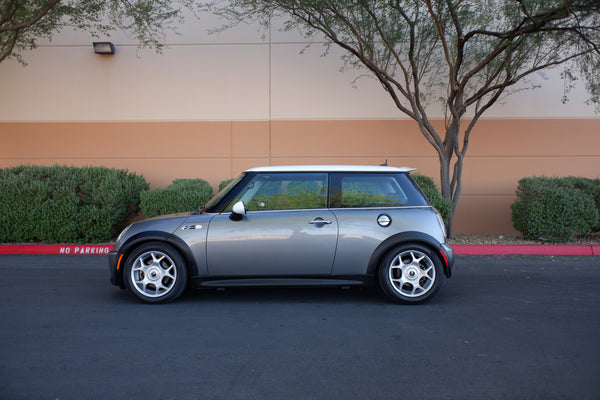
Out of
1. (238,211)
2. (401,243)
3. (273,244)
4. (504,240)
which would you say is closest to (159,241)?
(238,211)

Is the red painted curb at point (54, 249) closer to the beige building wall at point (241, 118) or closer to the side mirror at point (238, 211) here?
the beige building wall at point (241, 118)

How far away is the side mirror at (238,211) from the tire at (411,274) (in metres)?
1.62

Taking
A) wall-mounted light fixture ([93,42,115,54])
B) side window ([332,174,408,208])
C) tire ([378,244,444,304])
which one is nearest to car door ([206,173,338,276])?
side window ([332,174,408,208])

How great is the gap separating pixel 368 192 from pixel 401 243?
0.69 m

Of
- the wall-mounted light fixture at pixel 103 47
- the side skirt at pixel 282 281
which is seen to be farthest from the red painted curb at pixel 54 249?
the wall-mounted light fixture at pixel 103 47

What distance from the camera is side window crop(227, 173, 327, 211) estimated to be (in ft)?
18.5

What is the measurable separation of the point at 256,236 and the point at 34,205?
619 centimetres

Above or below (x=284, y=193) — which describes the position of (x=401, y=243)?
below

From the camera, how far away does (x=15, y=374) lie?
3.65 metres

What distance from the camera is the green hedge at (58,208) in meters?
9.55

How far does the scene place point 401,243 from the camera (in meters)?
5.52

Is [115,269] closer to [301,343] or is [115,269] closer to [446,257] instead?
[301,343]

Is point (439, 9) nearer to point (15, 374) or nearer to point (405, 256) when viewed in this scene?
point (405, 256)

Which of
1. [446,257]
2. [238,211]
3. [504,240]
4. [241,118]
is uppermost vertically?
[241,118]
